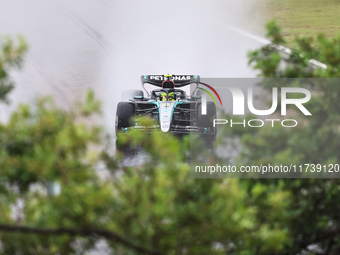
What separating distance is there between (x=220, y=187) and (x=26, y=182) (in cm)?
89

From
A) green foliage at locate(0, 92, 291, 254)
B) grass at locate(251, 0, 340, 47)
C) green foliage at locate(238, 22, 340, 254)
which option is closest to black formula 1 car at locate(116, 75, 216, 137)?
green foliage at locate(238, 22, 340, 254)

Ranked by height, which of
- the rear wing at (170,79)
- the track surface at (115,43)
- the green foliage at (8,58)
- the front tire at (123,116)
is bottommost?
the front tire at (123,116)

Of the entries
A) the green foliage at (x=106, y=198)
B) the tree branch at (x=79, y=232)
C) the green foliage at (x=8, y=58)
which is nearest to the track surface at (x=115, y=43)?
the green foliage at (x=8, y=58)

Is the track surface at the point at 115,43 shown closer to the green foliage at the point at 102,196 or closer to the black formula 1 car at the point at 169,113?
the black formula 1 car at the point at 169,113

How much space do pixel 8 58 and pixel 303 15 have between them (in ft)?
65.9

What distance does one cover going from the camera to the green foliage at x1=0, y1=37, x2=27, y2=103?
2557mm

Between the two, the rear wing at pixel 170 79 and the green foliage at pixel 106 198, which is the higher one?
the rear wing at pixel 170 79

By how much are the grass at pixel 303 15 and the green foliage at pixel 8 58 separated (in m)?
15.5

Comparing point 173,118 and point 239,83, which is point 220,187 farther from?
point 173,118

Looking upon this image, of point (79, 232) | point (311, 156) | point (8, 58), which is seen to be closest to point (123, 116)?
point (311, 156)

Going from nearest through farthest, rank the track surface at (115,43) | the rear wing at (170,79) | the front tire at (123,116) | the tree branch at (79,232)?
1. the tree branch at (79,232)
2. the front tire at (123,116)
3. the rear wing at (170,79)
4. the track surface at (115,43)

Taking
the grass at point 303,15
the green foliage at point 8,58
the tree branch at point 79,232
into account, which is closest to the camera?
the tree branch at point 79,232

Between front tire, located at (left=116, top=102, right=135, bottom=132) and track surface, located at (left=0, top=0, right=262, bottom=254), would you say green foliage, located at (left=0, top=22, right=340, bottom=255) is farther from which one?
track surface, located at (left=0, top=0, right=262, bottom=254)

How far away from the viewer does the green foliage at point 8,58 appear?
256cm
